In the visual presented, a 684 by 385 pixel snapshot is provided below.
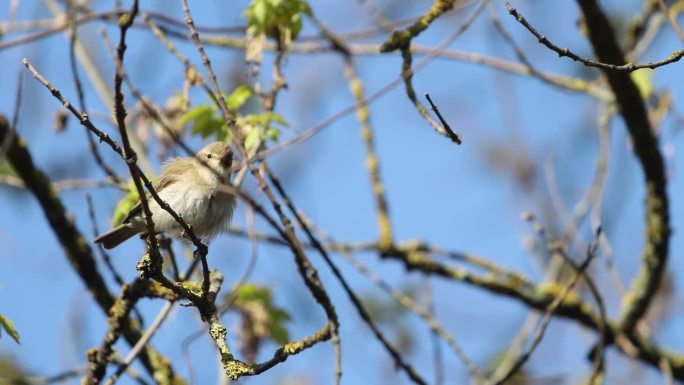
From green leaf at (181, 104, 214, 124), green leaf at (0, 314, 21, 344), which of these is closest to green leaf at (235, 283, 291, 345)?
green leaf at (181, 104, 214, 124)

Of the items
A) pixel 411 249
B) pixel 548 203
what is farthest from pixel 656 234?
pixel 548 203

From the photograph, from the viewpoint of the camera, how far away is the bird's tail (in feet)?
15.6

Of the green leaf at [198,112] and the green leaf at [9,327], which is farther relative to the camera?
the green leaf at [198,112]

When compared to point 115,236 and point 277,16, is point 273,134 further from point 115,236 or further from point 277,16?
point 115,236

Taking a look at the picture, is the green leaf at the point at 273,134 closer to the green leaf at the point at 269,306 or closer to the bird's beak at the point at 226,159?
the bird's beak at the point at 226,159

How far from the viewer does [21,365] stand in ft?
22.5

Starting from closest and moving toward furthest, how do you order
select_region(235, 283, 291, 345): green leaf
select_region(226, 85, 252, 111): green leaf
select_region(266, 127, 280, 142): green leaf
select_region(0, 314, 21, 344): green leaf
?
select_region(0, 314, 21, 344): green leaf, select_region(266, 127, 280, 142): green leaf, select_region(226, 85, 252, 111): green leaf, select_region(235, 283, 291, 345): green leaf

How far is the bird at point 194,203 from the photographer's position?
181 inches

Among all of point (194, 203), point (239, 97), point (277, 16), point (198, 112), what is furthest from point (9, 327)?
point (277, 16)

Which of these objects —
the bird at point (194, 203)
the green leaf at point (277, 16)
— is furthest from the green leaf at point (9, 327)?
the green leaf at point (277, 16)

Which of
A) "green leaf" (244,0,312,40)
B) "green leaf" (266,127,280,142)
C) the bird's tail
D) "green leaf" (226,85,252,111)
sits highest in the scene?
"green leaf" (244,0,312,40)

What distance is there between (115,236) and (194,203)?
0.56 metres

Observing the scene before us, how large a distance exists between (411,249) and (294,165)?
212 cm

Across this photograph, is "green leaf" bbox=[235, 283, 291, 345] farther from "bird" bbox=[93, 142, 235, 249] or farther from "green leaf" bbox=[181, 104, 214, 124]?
"green leaf" bbox=[181, 104, 214, 124]
